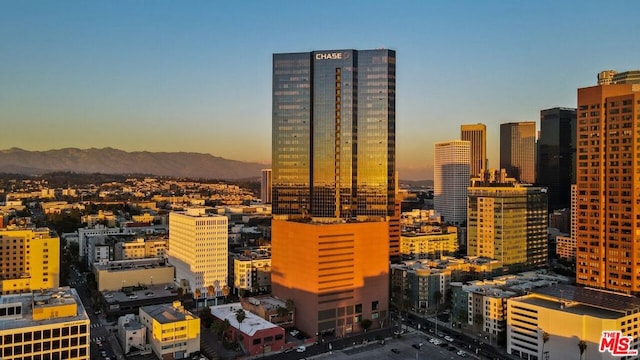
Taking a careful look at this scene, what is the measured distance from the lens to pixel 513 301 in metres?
58.1

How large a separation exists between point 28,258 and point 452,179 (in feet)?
469

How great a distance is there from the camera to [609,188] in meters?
70.9

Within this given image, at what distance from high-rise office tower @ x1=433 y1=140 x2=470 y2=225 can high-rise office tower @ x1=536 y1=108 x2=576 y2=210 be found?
2668cm

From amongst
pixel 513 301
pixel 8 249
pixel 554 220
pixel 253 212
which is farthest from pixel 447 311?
pixel 253 212

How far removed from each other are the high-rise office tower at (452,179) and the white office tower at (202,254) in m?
110

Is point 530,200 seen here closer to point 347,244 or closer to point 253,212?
point 347,244

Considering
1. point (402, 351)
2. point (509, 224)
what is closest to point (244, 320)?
point (402, 351)

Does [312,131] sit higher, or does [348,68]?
[348,68]

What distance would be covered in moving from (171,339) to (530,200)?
70.4 meters

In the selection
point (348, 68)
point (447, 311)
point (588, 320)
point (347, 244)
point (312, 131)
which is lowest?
point (447, 311)

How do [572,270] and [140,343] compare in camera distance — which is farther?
[572,270]

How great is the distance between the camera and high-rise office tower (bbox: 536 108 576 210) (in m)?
170

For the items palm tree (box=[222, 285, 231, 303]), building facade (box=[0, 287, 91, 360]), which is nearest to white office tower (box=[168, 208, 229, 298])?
palm tree (box=[222, 285, 231, 303])

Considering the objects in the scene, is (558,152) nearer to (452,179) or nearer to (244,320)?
(452,179)
